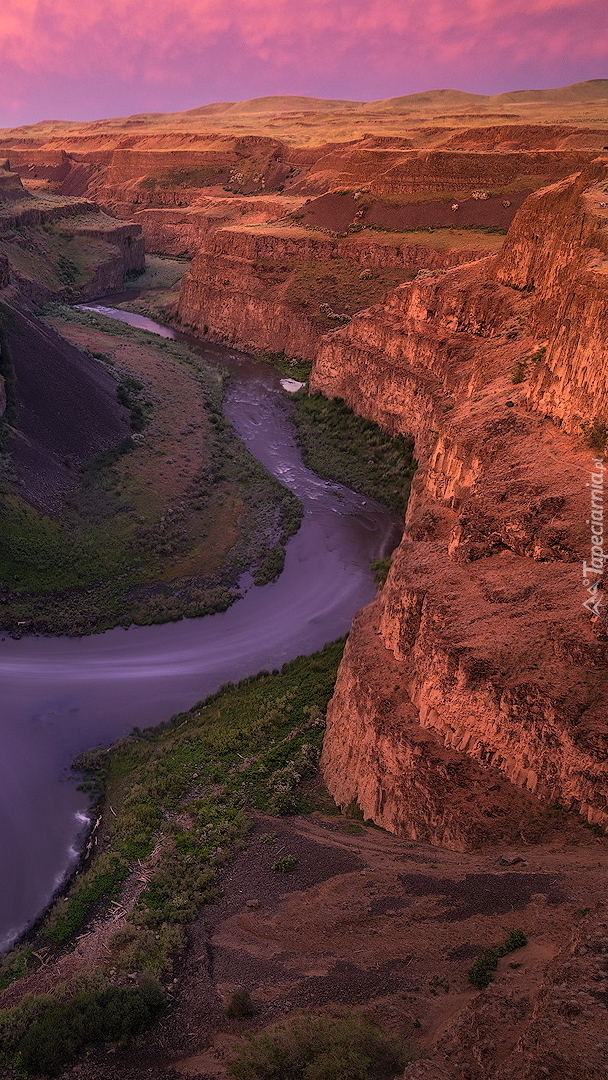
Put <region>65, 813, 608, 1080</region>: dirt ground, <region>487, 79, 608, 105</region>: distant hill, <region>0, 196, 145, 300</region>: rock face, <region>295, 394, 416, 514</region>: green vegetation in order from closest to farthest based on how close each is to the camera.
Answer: <region>65, 813, 608, 1080</region>: dirt ground, <region>295, 394, 416, 514</region>: green vegetation, <region>0, 196, 145, 300</region>: rock face, <region>487, 79, 608, 105</region>: distant hill

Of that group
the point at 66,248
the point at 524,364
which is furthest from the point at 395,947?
the point at 66,248

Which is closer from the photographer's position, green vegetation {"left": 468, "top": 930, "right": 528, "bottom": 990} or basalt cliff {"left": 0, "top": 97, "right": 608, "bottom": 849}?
green vegetation {"left": 468, "top": 930, "right": 528, "bottom": 990}

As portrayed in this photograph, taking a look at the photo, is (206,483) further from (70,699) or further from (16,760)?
(16,760)

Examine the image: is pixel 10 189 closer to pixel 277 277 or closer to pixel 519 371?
pixel 277 277

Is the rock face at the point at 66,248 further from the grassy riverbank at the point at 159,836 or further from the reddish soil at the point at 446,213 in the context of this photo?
the grassy riverbank at the point at 159,836

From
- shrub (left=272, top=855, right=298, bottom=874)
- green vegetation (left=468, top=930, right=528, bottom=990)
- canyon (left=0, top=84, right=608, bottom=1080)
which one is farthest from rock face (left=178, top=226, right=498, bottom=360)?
green vegetation (left=468, top=930, right=528, bottom=990)

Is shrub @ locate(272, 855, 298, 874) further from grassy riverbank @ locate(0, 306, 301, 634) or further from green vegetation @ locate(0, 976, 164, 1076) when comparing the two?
grassy riverbank @ locate(0, 306, 301, 634)

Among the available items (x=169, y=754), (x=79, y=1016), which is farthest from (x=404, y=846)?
(x=169, y=754)
